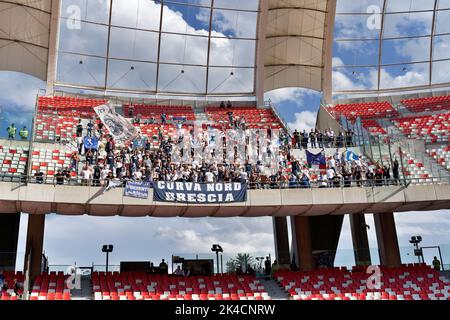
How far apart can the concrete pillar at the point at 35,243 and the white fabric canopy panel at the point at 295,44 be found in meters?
23.1

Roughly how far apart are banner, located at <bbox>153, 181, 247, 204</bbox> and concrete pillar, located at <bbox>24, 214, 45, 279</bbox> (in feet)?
24.3

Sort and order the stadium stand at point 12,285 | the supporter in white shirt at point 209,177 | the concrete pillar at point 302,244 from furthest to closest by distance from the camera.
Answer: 1. the concrete pillar at point 302,244
2. the supporter in white shirt at point 209,177
3. the stadium stand at point 12,285

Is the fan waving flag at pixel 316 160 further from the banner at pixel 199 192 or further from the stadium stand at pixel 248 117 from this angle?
A: the stadium stand at pixel 248 117

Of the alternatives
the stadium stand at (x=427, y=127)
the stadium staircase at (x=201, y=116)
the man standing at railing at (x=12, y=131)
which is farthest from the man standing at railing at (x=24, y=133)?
the stadium stand at (x=427, y=127)

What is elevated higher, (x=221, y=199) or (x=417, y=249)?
(x=221, y=199)

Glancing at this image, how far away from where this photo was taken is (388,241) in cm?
2977

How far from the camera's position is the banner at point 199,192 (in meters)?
23.5

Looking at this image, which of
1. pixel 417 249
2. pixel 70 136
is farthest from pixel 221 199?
pixel 417 249

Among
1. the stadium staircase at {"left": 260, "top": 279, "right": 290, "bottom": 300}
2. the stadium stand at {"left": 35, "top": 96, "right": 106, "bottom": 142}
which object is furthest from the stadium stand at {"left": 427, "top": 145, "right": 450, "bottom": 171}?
the stadium stand at {"left": 35, "top": 96, "right": 106, "bottom": 142}

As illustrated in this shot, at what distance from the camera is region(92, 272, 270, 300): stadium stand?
76.6 feet

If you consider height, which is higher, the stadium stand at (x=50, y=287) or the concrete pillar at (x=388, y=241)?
the concrete pillar at (x=388, y=241)

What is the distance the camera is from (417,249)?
98.3ft

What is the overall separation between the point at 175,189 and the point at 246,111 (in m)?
18.9
